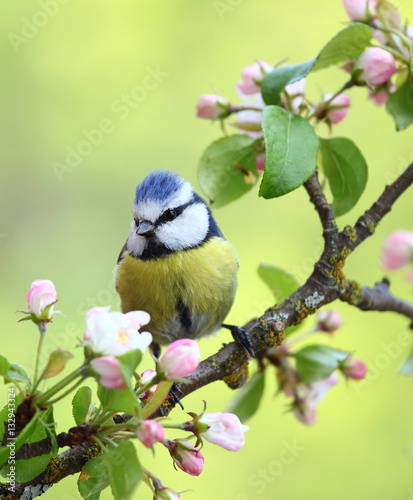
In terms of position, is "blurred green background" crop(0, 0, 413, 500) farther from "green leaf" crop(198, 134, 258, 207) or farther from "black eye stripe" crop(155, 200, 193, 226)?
"green leaf" crop(198, 134, 258, 207)

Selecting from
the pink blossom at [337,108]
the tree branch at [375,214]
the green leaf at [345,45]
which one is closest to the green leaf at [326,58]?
the green leaf at [345,45]

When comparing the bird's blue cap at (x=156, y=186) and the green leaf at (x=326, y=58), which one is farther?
the bird's blue cap at (x=156, y=186)

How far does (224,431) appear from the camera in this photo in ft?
2.59

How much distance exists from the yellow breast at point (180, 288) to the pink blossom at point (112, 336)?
756 mm

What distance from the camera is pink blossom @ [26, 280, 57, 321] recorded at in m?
0.81

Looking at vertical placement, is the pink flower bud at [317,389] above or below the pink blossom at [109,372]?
below

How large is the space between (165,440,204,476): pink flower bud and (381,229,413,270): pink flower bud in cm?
51

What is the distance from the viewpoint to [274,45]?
2682 mm

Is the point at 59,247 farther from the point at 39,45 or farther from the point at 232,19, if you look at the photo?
the point at 232,19

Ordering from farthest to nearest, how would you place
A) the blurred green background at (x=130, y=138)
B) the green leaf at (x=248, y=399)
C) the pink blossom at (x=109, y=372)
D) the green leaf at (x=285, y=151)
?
the blurred green background at (x=130, y=138)
the green leaf at (x=248, y=399)
the green leaf at (x=285, y=151)
the pink blossom at (x=109, y=372)

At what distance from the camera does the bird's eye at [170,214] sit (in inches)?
56.9

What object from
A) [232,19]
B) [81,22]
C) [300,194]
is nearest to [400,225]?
[300,194]

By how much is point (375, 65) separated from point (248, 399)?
657 millimetres

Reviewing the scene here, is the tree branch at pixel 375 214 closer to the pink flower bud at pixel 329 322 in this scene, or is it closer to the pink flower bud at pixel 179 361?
the pink flower bud at pixel 329 322
